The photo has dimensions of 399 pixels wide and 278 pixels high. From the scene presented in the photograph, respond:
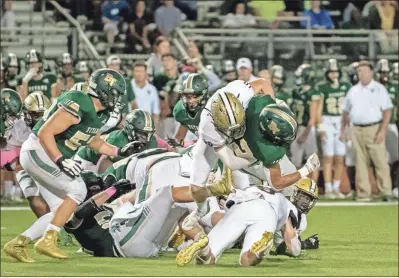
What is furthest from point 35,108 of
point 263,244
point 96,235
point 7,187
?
point 7,187

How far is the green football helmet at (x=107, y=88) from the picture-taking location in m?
9.62

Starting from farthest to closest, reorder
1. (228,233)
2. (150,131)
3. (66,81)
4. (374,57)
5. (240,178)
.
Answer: (374,57)
(66,81)
(150,131)
(240,178)
(228,233)

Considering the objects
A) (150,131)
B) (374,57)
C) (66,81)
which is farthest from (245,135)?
(374,57)

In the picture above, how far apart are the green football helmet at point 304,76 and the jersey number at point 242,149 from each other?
852cm

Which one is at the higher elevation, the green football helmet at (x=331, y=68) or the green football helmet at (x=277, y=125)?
the green football helmet at (x=277, y=125)

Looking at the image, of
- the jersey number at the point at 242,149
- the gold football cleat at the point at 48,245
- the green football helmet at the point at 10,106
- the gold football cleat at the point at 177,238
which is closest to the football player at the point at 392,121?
the green football helmet at the point at 10,106

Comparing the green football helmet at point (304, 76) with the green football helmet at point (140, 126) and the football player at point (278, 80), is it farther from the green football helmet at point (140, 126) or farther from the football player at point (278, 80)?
the green football helmet at point (140, 126)

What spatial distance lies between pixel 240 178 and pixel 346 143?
795 cm

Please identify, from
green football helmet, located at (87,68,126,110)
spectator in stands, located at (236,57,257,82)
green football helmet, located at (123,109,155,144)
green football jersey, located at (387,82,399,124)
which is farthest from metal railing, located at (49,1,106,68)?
green football helmet, located at (87,68,126,110)

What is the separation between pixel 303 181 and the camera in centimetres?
975

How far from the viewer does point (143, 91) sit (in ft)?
53.3

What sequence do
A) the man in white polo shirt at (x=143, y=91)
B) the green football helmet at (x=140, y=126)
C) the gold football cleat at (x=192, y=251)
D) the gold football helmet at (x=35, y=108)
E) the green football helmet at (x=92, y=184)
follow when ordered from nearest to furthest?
1. the gold football cleat at (x=192, y=251)
2. the green football helmet at (x=92, y=184)
3. the green football helmet at (x=140, y=126)
4. the gold football helmet at (x=35, y=108)
5. the man in white polo shirt at (x=143, y=91)

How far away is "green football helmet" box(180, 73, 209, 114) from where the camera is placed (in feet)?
36.4

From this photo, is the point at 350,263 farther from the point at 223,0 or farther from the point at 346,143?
the point at 223,0
